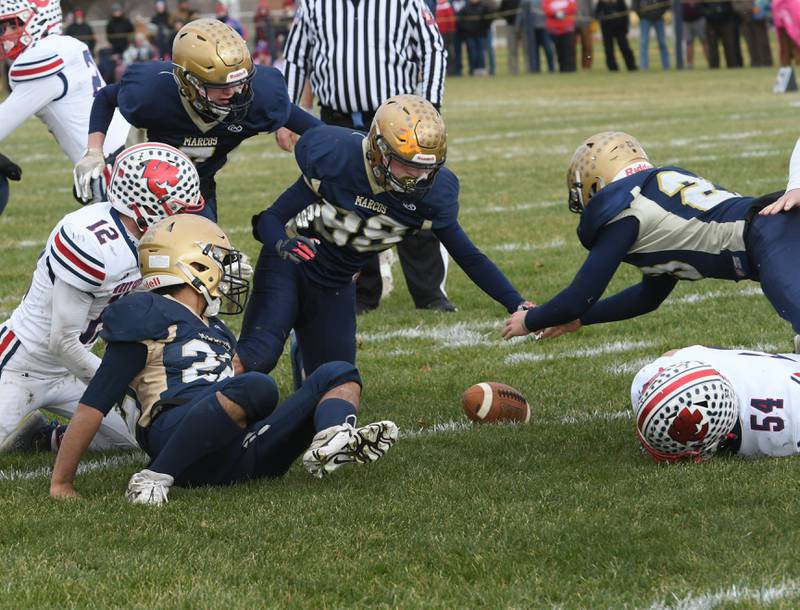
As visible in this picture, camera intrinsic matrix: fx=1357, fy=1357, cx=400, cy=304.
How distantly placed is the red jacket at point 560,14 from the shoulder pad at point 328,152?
20.1 m

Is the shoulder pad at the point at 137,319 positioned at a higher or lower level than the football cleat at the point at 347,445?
higher

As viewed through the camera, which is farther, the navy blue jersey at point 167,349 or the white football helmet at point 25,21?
the white football helmet at point 25,21

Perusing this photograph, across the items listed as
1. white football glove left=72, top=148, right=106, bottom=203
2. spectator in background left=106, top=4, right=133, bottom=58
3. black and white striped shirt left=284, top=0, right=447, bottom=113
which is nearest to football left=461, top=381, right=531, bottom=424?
white football glove left=72, top=148, right=106, bottom=203

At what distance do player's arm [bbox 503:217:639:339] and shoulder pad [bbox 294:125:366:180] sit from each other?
0.82 metres

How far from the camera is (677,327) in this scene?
6.46 meters

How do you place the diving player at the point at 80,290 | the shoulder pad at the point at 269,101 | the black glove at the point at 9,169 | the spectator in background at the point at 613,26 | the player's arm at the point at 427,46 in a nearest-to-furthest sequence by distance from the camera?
the diving player at the point at 80,290 → the shoulder pad at the point at 269,101 → the black glove at the point at 9,169 → the player's arm at the point at 427,46 → the spectator in background at the point at 613,26

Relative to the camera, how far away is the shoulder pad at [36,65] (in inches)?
251

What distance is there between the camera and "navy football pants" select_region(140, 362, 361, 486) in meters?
4.16

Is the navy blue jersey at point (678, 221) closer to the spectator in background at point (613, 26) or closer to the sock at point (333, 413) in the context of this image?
the sock at point (333, 413)

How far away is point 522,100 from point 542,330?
1532 centimetres

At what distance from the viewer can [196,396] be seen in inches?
164

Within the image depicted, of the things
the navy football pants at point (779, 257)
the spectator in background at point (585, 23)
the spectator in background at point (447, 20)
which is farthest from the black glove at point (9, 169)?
the spectator in background at point (585, 23)

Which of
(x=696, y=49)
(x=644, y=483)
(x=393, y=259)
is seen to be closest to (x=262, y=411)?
(x=644, y=483)

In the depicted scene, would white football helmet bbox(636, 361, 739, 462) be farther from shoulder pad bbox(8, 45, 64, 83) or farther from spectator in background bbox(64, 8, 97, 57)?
spectator in background bbox(64, 8, 97, 57)
